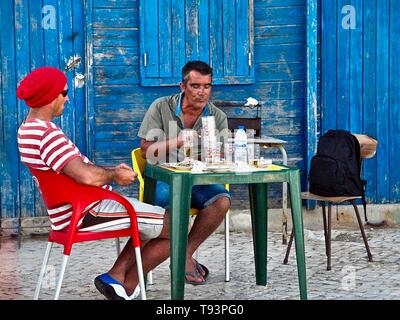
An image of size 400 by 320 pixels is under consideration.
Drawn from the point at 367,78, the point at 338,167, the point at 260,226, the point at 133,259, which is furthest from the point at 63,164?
the point at 367,78

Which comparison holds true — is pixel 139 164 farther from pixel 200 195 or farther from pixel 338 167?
pixel 338 167

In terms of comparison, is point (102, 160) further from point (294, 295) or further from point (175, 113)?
point (294, 295)

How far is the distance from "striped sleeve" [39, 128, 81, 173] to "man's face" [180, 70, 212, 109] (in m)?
1.58

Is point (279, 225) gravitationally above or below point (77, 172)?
below

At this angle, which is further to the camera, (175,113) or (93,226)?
(175,113)

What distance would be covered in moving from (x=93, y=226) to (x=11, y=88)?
11.3ft

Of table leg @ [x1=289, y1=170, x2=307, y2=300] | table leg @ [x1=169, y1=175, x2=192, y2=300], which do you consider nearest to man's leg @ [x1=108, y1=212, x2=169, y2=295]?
table leg @ [x1=169, y1=175, x2=192, y2=300]

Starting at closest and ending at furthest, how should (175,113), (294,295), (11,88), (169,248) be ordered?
(169,248) < (294,295) < (175,113) < (11,88)

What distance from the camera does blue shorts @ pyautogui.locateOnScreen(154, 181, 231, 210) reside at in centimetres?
661

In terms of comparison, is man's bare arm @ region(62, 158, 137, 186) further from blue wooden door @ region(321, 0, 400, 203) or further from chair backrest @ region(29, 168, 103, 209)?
blue wooden door @ region(321, 0, 400, 203)

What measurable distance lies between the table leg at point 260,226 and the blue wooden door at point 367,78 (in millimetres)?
2693

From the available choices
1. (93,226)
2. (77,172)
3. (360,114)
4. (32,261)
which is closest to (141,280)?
(93,226)

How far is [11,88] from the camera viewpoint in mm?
8594

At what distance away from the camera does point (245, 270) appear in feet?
23.9
